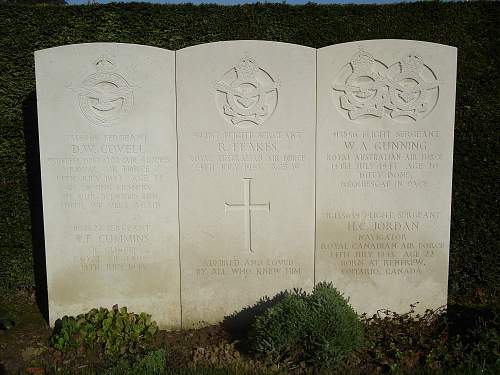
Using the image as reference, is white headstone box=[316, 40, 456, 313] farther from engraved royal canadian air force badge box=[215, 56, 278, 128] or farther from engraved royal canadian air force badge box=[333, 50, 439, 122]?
engraved royal canadian air force badge box=[215, 56, 278, 128]

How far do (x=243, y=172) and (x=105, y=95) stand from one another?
1568 mm

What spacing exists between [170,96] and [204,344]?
2465 millimetres

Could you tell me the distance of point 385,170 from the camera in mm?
4090

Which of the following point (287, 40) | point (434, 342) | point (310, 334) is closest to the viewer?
point (310, 334)

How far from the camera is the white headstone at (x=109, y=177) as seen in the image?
3.99 meters

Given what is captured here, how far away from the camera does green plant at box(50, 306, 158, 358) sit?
3691 mm

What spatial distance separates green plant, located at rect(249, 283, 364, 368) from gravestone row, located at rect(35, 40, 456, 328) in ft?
2.25

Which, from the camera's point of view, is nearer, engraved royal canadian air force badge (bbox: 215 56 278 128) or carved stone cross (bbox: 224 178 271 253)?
engraved royal canadian air force badge (bbox: 215 56 278 128)

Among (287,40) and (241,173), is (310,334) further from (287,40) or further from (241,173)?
(287,40)

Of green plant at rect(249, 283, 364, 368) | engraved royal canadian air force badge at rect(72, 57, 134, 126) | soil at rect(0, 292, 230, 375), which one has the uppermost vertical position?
engraved royal canadian air force badge at rect(72, 57, 134, 126)

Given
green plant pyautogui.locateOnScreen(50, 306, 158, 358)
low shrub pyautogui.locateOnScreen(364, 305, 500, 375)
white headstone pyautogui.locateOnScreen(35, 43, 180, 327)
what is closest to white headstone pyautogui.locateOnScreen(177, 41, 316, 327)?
white headstone pyautogui.locateOnScreen(35, 43, 180, 327)

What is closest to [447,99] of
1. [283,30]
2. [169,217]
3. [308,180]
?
[308,180]

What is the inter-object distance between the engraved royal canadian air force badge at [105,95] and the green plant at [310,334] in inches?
96.5

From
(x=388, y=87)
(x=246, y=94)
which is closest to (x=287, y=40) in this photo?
(x=246, y=94)
